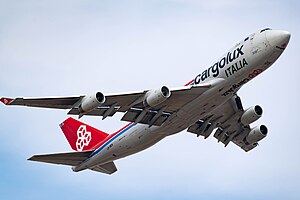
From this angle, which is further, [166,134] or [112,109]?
[166,134]

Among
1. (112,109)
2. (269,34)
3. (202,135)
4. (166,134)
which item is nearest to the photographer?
(269,34)

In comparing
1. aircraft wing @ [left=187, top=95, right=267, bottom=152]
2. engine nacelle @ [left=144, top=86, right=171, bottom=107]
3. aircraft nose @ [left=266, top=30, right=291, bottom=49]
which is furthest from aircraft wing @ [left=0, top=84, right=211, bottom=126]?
aircraft wing @ [left=187, top=95, right=267, bottom=152]

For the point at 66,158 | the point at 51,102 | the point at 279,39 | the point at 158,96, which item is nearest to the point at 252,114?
the point at 279,39

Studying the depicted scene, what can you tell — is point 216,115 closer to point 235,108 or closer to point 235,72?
point 235,108

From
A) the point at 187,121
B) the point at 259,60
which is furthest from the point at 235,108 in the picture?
the point at 259,60

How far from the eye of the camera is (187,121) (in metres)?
51.3

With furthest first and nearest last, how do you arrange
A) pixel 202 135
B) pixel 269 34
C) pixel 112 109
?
pixel 202 135 < pixel 112 109 < pixel 269 34

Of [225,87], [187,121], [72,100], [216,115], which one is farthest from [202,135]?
[72,100]

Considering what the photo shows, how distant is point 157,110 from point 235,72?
7.15 m

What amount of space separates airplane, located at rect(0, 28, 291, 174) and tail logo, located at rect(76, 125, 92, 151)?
0.31ft

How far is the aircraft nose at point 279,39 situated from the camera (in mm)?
46219

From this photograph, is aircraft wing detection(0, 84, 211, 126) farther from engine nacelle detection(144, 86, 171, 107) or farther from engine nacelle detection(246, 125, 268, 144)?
engine nacelle detection(246, 125, 268, 144)

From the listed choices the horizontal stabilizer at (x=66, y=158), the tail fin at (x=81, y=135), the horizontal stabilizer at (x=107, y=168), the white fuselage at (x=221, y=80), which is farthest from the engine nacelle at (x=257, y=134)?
the horizontal stabilizer at (x=66, y=158)

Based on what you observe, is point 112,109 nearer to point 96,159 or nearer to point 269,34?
point 96,159
